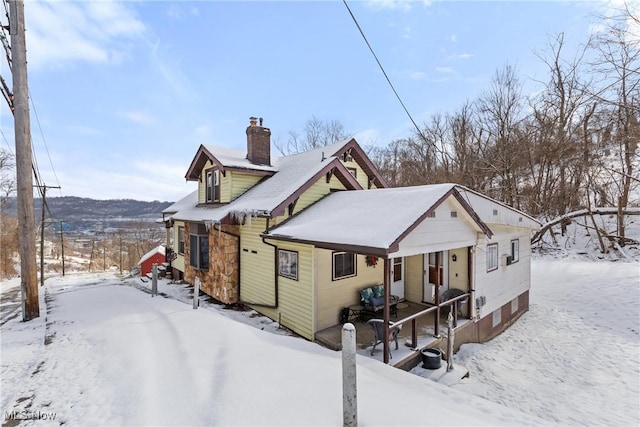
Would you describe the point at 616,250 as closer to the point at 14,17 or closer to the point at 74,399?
the point at 74,399

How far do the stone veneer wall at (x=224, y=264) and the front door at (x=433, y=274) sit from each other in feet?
21.6

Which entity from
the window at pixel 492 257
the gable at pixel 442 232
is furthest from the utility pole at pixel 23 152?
the window at pixel 492 257

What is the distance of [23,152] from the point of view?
741 centimetres

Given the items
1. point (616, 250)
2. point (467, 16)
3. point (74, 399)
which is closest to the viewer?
point (74, 399)

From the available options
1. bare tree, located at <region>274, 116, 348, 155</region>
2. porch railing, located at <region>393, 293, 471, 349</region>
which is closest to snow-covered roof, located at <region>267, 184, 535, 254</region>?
porch railing, located at <region>393, 293, 471, 349</region>

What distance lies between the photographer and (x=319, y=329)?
782cm

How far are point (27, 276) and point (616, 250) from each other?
27280 mm

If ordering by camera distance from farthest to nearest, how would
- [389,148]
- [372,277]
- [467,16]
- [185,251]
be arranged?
[389,148], [185,251], [372,277], [467,16]

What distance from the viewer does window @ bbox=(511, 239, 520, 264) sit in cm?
1174

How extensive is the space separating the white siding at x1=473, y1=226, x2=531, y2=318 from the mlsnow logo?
9786 mm

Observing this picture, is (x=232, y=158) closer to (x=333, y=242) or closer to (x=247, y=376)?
(x=333, y=242)

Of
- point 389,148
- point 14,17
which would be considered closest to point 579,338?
point 14,17

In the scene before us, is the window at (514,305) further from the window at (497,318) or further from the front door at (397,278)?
the front door at (397,278)

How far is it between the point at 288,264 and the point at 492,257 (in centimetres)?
712
